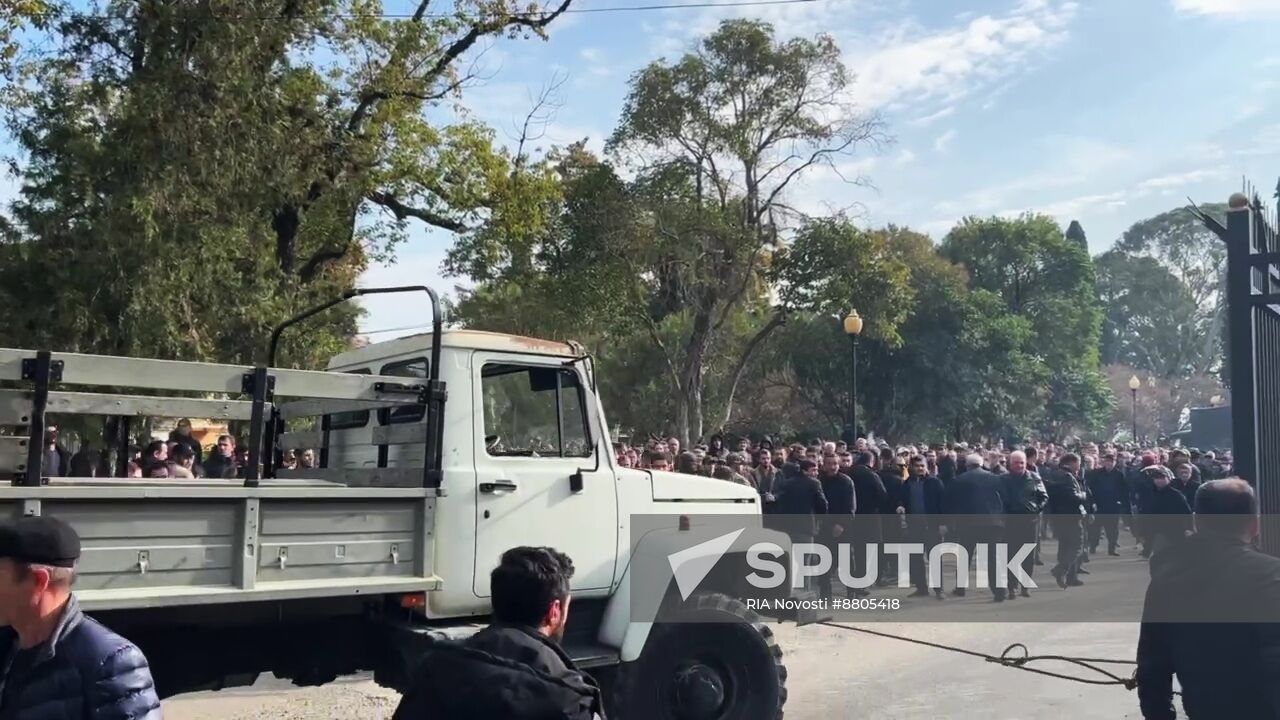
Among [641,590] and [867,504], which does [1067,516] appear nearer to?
[867,504]

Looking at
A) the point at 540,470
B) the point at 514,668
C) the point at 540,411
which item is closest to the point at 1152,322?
the point at 540,411

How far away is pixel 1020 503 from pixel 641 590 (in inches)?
303

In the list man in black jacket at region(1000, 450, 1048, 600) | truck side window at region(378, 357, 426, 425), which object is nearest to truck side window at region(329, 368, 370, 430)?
truck side window at region(378, 357, 426, 425)

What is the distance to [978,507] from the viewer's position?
39.5 ft

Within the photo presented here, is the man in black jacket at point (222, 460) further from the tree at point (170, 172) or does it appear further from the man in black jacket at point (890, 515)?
the man in black jacket at point (890, 515)

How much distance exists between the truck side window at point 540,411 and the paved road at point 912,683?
2578mm

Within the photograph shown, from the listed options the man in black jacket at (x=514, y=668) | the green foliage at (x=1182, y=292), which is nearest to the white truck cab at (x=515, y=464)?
the man in black jacket at (x=514, y=668)

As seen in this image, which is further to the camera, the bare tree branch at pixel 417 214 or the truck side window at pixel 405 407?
the bare tree branch at pixel 417 214

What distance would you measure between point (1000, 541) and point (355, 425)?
878 centimetres

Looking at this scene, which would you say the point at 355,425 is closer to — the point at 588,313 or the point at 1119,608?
the point at 1119,608

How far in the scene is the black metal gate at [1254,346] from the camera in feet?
15.2

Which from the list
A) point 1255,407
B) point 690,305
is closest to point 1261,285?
point 1255,407

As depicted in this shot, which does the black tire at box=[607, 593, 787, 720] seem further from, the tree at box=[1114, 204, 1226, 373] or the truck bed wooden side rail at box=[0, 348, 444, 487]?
the tree at box=[1114, 204, 1226, 373]

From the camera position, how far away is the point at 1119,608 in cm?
1154
